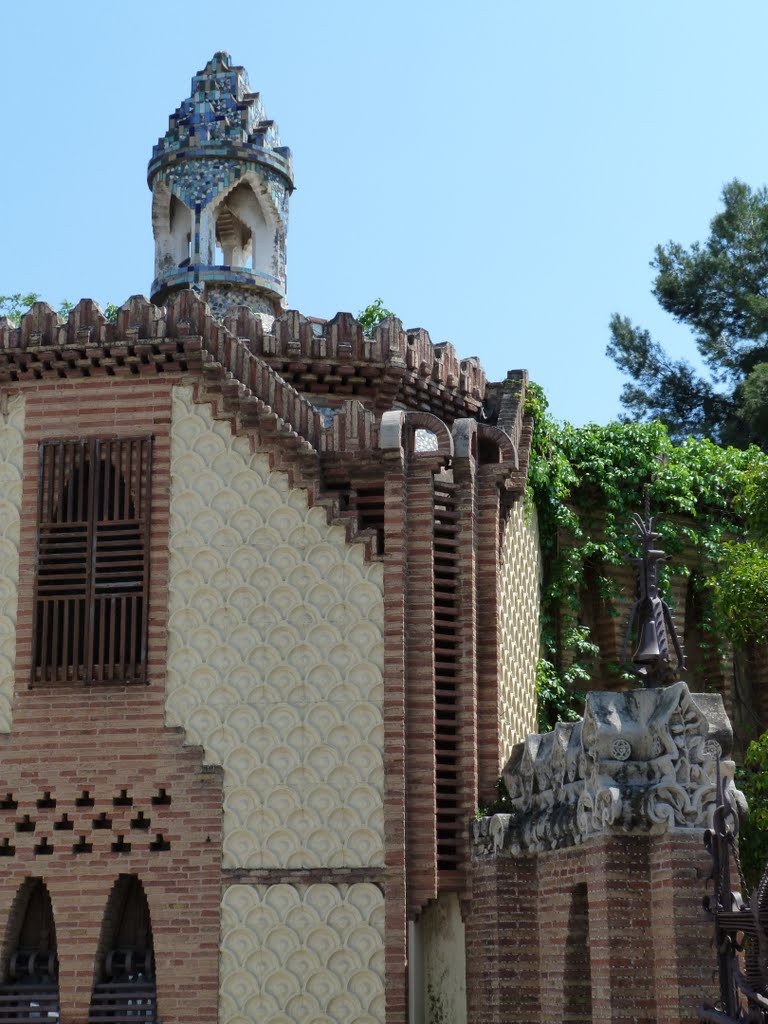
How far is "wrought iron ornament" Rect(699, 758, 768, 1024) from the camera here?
9.23 m

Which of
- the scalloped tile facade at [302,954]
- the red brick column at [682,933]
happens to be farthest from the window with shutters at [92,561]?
the red brick column at [682,933]

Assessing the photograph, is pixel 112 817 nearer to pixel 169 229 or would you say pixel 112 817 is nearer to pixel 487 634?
pixel 487 634

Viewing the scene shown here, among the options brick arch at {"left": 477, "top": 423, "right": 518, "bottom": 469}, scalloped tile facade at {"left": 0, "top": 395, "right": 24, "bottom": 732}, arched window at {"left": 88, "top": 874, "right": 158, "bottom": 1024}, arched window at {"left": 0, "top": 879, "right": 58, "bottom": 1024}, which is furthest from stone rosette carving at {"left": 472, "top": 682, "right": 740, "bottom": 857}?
scalloped tile facade at {"left": 0, "top": 395, "right": 24, "bottom": 732}

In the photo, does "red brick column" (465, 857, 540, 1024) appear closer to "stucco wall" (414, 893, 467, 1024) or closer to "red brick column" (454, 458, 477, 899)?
"stucco wall" (414, 893, 467, 1024)

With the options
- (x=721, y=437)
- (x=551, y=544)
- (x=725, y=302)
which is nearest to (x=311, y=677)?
(x=551, y=544)

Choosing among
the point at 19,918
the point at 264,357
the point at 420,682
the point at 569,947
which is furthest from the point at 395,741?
the point at 264,357

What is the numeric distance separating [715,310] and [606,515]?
1513cm

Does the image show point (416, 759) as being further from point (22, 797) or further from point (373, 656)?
point (22, 797)

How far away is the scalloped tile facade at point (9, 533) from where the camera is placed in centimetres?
1462

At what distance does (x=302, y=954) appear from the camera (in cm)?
1366

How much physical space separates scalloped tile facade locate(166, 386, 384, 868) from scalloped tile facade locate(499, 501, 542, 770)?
145cm

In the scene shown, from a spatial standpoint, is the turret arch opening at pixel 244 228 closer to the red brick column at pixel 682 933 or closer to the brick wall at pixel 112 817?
the brick wall at pixel 112 817

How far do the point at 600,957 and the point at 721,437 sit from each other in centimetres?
2096

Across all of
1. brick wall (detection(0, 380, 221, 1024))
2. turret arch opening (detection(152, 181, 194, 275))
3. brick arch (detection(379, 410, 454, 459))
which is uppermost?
turret arch opening (detection(152, 181, 194, 275))
